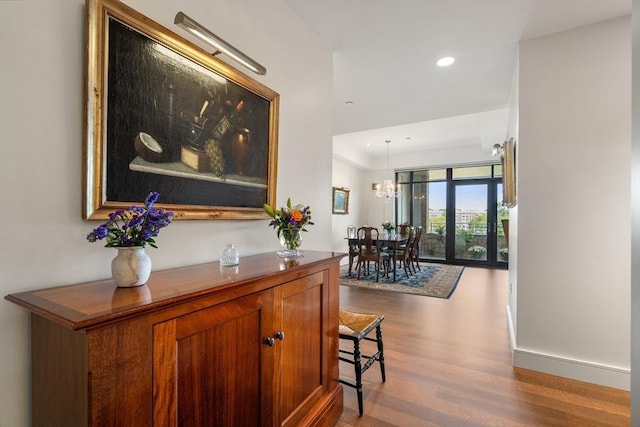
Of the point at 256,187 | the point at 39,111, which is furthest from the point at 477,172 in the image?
the point at 39,111

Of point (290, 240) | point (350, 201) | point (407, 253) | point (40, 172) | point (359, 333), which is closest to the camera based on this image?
point (40, 172)

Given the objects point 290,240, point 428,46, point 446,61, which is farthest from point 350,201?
point 290,240

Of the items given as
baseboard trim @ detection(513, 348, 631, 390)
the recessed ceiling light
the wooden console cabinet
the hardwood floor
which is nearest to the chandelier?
the recessed ceiling light

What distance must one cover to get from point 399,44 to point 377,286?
390 cm

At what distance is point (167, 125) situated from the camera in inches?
52.3

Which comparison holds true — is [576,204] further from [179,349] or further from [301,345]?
[179,349]

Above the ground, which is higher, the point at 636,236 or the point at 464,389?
the point at 636,236

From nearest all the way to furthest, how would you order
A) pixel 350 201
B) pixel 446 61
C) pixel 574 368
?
pixel 574 368
pixel 446 61
pixel 350 201

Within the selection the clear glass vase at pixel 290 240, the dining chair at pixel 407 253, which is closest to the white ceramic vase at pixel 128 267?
the clear glass vase at pixel 290 240

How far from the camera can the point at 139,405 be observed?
817 mm

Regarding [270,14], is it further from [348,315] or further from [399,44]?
[348,315]

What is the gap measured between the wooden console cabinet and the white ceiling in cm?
196

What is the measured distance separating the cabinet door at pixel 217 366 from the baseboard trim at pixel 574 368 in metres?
2.34

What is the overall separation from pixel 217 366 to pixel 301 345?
0.55 meters
